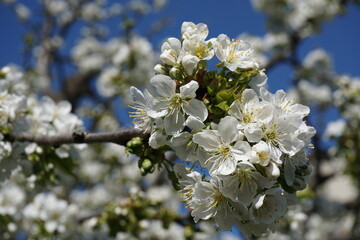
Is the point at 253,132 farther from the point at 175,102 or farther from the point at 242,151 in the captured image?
the point at 175,102

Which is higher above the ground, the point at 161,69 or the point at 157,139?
the point at 161,69

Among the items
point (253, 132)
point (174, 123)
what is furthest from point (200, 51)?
point (253, 132)

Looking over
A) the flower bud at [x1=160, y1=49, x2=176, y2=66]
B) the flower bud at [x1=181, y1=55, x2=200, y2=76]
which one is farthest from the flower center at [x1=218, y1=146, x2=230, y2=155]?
the flower bud at [x1=160, y1=49, x2=176, y2=66]

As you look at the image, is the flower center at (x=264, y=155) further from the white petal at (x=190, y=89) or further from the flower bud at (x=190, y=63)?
the flower bud at (x=190, y=63)

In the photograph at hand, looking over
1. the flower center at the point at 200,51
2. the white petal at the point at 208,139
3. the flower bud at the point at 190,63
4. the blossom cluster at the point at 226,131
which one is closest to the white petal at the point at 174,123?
the blossom cluster at the point at 226,131

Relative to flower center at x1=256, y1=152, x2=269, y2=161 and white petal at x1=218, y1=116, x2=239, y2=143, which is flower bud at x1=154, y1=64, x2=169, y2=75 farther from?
flower center at x1=256, y1=152, x2=269, y2=161
